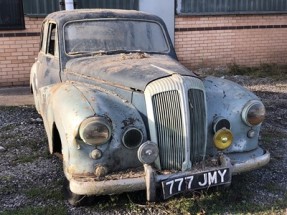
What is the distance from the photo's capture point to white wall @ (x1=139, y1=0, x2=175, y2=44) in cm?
891

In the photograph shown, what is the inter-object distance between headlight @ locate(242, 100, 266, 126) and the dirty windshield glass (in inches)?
59.5

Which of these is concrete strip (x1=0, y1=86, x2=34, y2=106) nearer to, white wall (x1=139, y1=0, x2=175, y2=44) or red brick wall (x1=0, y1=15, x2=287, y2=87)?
red brick wall (x1=0, y1=15, x2=287, y2=87)

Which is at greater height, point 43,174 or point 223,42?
point 223,42

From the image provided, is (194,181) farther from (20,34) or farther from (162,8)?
(162,8)

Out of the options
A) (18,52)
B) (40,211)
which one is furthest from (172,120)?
(18,52)

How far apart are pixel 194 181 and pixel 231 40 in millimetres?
7313

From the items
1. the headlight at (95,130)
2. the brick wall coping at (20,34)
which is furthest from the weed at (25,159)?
the brick wall coping at (20,34)

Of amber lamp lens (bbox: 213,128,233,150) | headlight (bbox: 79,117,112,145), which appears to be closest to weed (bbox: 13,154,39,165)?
headlight (bbox: 79,117,112,145)

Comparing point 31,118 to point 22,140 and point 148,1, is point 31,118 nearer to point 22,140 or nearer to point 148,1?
point 22,140

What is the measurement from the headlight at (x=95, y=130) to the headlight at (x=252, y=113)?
1.32 metres

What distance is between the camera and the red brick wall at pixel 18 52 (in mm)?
8195

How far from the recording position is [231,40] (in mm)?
10000

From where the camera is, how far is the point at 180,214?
11.5ft

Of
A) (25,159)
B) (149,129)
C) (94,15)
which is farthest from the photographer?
(94,15)
